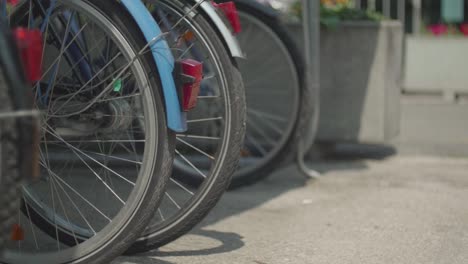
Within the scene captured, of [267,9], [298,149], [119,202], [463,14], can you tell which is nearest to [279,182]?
[298,149]

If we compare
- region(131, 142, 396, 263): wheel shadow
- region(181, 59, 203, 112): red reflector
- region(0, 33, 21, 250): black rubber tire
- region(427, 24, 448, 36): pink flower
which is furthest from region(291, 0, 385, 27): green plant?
region(0, 33, 21, 250): black rubber tire

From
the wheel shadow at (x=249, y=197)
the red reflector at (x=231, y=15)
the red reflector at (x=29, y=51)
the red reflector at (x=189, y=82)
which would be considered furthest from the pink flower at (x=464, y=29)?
the red reflector at (x=29, y=51)

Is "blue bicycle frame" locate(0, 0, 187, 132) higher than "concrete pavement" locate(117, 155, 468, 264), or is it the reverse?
"blue bicycle frame" locate(0, 0, 187, 132)

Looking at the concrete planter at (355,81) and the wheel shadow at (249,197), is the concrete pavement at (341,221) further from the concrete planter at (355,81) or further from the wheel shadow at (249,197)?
the concrete planter at (355,81)

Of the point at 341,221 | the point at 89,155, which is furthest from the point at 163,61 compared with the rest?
the point at 341,221

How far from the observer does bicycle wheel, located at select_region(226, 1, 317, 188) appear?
5625mm

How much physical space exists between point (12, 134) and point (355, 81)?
4.13 metres

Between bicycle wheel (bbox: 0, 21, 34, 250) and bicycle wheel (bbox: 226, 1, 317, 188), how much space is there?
300cm

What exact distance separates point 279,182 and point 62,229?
7.14ft

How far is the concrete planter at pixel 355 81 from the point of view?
6531 mm

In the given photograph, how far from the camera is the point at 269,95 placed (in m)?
6.43

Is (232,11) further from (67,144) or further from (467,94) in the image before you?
(467,94)

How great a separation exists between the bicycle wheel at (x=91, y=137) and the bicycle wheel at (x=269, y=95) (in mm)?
1531

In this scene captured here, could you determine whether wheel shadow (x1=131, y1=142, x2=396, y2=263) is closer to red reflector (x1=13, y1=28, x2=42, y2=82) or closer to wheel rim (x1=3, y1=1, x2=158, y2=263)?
wheel rim (x1=3, y1=1, x2=158, y2=263)
